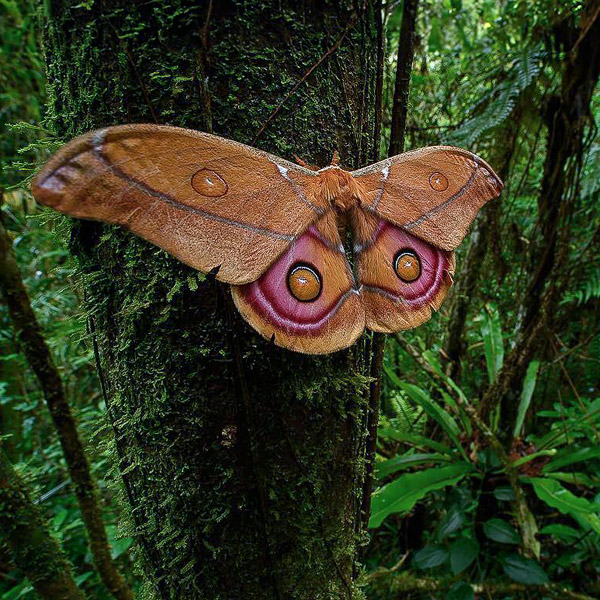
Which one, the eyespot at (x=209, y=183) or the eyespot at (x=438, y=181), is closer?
the eyespot at (x=209, y=183)

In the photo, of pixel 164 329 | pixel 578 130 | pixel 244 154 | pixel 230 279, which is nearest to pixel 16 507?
pixel 164 329

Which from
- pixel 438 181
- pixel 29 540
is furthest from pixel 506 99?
pixel 29 540

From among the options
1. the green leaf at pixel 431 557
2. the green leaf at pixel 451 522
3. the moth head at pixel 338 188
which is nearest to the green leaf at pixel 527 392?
the green leaf at pixel 451 522

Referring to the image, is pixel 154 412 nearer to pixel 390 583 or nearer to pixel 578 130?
pixel 390 583

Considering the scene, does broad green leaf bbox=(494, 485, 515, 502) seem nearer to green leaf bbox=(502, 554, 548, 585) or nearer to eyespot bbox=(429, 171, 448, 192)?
green leaf bbox=(502, 554, 548, 585)

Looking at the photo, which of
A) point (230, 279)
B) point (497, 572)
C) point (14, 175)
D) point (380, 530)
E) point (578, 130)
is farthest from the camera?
point (14, 175)

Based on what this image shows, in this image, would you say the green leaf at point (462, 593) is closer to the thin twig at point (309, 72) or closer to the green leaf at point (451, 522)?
the green leaf at point (451, 522)

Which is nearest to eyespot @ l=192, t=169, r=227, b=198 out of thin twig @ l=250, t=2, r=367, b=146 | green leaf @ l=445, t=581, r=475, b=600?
thin twig @ l=250, t=2, r=367, b=146
